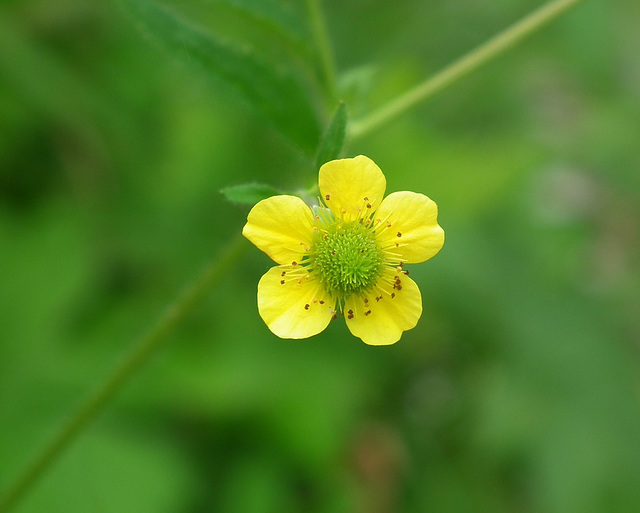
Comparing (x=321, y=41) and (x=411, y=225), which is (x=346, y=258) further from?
(x=321, y=41)

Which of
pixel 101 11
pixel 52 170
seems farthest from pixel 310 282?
pixel 101 11

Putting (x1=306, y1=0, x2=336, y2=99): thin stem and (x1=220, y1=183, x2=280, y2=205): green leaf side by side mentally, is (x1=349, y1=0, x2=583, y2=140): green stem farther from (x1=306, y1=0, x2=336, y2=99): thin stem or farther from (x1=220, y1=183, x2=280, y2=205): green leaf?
(x1=220, y1=183, x2=280, y2=205): green leaf

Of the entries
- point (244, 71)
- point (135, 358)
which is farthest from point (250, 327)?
point (244, 71)

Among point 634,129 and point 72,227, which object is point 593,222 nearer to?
point 634,129

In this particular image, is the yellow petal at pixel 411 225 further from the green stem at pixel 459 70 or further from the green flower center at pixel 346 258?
the green stem at pixel 459 70

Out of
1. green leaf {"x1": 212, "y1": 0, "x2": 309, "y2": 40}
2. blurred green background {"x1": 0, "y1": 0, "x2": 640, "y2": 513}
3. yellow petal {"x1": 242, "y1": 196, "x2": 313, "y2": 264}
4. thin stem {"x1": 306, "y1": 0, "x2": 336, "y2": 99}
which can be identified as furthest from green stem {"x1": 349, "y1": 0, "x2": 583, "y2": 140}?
blurred green background {"x1": 0, "y1": 0, "x2": 640, "y2": 513}
